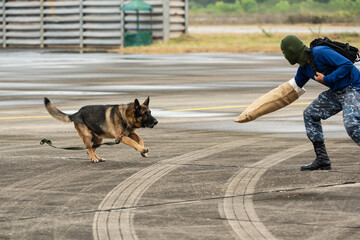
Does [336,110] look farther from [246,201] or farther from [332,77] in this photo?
[246,201]

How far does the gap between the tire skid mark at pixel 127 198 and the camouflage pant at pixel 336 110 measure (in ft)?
5.03

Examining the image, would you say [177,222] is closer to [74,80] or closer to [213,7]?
[74,80]

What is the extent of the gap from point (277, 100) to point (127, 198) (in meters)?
2.50

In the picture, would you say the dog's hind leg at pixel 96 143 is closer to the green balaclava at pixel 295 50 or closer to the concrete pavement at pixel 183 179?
the concrete pavement at pixel 183 179

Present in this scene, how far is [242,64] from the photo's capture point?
29641 millimetres

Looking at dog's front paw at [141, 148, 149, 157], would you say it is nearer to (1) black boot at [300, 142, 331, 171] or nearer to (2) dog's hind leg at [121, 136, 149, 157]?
(2) dog's hind leg at [121, 136, 149, 157]

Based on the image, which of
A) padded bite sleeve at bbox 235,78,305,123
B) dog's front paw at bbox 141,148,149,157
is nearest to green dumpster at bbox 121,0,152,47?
dog's front paw at bbox 141,148,149,157

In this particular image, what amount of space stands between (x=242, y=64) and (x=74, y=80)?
312 inches

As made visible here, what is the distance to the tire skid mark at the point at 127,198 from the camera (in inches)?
277

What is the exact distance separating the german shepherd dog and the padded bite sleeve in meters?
1.06

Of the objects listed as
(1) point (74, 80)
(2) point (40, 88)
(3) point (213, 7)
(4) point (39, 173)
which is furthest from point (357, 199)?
(3) point (213, 7)

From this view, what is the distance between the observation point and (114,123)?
1030 centimetres

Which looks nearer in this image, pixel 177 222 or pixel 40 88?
pixel 177 222

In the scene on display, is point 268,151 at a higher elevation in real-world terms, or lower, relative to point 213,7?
higher
